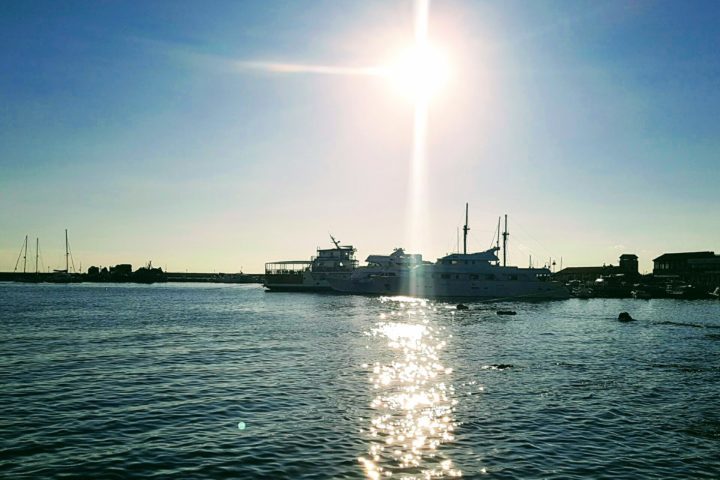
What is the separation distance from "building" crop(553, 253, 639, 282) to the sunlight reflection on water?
145794 millimetres

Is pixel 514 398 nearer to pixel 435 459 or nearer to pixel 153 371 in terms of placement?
pixel 435 459

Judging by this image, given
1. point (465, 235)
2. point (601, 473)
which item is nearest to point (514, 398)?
A: point (601, 473)

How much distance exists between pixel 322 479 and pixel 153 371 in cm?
1742

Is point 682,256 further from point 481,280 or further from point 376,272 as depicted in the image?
point 376,272

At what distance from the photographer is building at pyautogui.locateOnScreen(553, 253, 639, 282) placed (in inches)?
6373

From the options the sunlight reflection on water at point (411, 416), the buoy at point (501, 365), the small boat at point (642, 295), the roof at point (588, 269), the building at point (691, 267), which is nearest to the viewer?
the sunlight reflection on water at point (411, 416)

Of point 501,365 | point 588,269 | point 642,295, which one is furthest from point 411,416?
point 588,269

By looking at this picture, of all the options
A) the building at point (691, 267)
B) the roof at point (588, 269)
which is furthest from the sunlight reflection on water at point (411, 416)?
the roof at point (588, 269)

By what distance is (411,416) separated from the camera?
63.2ft

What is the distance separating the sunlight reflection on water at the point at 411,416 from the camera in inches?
554

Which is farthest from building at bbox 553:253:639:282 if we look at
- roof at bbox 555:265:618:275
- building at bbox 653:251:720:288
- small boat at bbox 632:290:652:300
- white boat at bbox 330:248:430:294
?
white boat at bbox 330:248:430:294

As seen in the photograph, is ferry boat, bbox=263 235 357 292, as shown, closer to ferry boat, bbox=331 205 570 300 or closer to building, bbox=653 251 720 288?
ferry boat, bbox=331 205 570 300

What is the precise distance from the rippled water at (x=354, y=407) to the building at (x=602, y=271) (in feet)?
433

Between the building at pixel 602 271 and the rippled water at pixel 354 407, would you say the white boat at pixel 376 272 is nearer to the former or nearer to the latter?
the building at pixel 602 271
